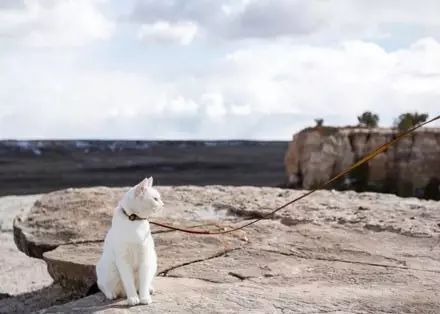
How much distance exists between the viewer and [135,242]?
17.3 feet

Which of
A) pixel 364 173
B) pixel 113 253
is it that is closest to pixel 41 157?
pixel 364 173

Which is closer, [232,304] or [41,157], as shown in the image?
[232,304]

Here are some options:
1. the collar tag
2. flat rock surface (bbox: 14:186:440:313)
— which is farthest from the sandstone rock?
the collar tag

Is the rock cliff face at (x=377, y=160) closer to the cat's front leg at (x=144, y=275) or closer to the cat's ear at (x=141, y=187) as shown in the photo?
the cat's front leg at (x=144, y=275)

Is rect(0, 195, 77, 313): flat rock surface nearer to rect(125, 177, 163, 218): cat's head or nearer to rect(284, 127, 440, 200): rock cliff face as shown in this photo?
rect(125, 177, 163, 218): cat's head

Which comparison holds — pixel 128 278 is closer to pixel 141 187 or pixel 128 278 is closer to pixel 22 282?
pixel 141 187

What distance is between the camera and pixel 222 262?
6527 millimetres

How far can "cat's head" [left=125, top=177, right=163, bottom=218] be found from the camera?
518cm

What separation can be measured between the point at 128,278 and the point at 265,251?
6.05 ft

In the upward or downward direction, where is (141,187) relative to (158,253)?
upward

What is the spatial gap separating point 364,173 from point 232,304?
2431 centimetres

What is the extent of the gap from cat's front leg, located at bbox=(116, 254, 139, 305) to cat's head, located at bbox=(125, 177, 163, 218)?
0.36 m

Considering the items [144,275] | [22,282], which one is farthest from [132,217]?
[22,282]

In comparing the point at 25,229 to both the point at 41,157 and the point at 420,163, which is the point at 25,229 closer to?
the point at 420,163
